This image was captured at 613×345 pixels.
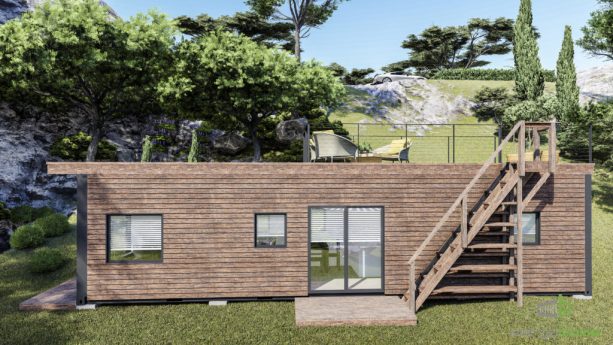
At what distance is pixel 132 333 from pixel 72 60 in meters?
14.4

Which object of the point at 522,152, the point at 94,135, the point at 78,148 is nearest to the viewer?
the point at 522,152

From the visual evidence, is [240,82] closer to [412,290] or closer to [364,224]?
[364,224]

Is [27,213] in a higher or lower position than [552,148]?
lower

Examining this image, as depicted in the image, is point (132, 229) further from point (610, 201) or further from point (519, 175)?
point (610, 201)

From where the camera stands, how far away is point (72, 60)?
16.9 m

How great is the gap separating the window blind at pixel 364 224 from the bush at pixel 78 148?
638 inches

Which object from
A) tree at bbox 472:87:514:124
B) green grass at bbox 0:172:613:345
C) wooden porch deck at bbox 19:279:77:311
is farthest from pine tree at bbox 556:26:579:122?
wooden porch deck at bbox 19:279:77:311

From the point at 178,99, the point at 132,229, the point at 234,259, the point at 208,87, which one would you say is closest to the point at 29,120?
the point at 178,99

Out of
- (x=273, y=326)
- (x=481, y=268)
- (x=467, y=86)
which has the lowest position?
(x=273, y=326)

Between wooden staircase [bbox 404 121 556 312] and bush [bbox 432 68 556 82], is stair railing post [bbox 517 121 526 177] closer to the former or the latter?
wooden staircase [bbox 404 121 556 312]

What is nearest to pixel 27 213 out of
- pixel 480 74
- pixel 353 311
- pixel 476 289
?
pixel 353 311

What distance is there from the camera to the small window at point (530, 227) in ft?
28.5

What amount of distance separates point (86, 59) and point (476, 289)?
1732 centimetres

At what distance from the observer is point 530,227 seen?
28.7 ft
